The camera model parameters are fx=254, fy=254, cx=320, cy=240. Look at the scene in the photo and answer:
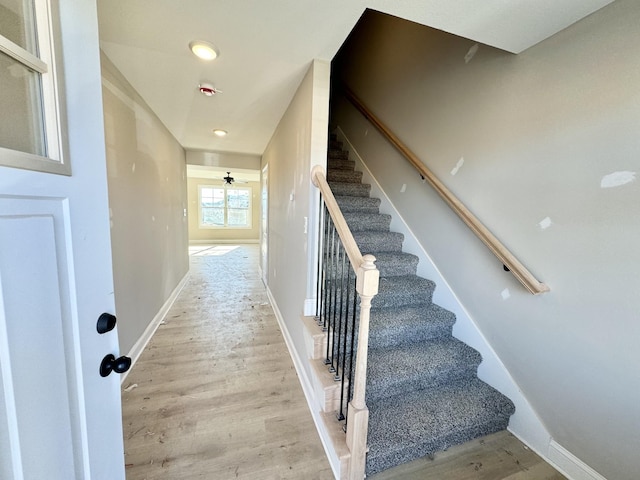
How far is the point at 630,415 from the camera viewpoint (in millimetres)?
1144

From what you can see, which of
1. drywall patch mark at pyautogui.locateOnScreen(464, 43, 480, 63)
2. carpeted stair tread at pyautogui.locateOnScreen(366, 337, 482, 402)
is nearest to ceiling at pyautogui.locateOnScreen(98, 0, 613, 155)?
drywall patch mark at pyautogui.locateOnScreen(464, 43, 480, 63)

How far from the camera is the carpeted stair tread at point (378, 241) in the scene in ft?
7.89

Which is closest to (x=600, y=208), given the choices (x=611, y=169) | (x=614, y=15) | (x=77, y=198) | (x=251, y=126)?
(x=611, y=169)

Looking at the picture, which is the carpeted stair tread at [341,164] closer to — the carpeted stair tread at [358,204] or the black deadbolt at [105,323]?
the carpeted stair tread at [358,204]

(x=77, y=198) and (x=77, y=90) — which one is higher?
(x=77, y=90)

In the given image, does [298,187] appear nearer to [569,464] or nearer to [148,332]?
[148,332]

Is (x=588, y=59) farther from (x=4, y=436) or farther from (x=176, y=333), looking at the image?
(x=176, y=333)

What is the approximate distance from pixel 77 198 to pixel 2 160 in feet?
0.63

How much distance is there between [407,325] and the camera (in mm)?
1868

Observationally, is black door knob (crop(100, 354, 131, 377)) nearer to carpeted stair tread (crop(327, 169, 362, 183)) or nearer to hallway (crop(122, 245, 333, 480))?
hallway (crop(122, 245, 333, 480))

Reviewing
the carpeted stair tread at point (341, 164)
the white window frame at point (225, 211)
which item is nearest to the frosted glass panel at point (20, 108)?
the carpeted stair tread at point (341, 164)

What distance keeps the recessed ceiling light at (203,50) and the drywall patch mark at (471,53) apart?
1758mm

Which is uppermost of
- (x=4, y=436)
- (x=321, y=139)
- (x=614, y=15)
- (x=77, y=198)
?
→ (x=614, y=15)

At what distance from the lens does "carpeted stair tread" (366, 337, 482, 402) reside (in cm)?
158
